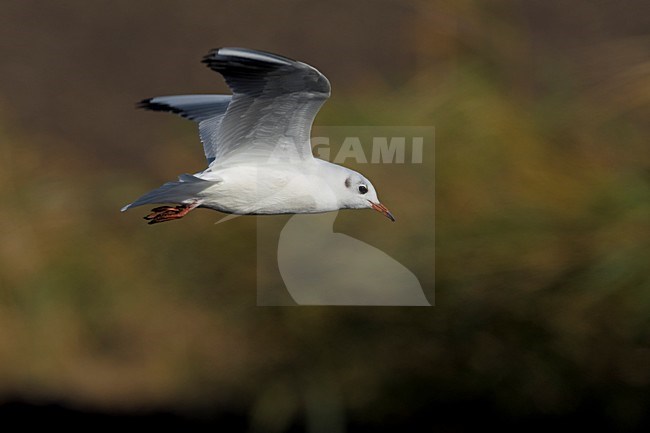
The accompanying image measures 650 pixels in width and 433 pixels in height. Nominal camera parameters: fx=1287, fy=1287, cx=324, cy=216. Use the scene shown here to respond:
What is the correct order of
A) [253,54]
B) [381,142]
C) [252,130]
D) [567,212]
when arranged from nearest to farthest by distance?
[253,54] → [252,130] → [567,212] → [381,142]

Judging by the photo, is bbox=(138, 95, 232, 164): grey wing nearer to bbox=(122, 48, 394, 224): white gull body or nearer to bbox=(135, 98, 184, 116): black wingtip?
bbox=(135, 98, 184, 116): black wingtip

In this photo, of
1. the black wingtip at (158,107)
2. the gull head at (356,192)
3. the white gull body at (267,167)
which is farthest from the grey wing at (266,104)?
the black wingtip at (158,107)

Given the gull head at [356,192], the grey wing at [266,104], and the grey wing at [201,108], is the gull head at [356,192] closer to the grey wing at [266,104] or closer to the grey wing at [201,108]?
the grey wing at [266,104]

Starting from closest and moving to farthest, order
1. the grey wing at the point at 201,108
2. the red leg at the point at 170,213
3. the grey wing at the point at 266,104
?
the grey wing at the point at 266,104 → the red leg at the point at 170,213 → the grey wing at the point at 201,108

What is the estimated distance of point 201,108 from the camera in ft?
9.16

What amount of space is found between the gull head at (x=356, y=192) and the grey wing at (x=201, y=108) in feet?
1.22

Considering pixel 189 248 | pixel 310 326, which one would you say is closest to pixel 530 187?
pixel 310 326

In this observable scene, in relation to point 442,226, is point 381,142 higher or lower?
higher

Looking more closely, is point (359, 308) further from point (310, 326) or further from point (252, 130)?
point (252, 130)

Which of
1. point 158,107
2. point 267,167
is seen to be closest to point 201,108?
point 158,107

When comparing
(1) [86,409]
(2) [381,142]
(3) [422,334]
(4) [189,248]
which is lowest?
(1) [86,409]

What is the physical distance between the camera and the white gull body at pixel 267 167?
2338 millimetres

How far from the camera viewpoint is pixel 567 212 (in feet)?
9.02

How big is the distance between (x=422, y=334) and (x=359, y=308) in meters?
0.15
